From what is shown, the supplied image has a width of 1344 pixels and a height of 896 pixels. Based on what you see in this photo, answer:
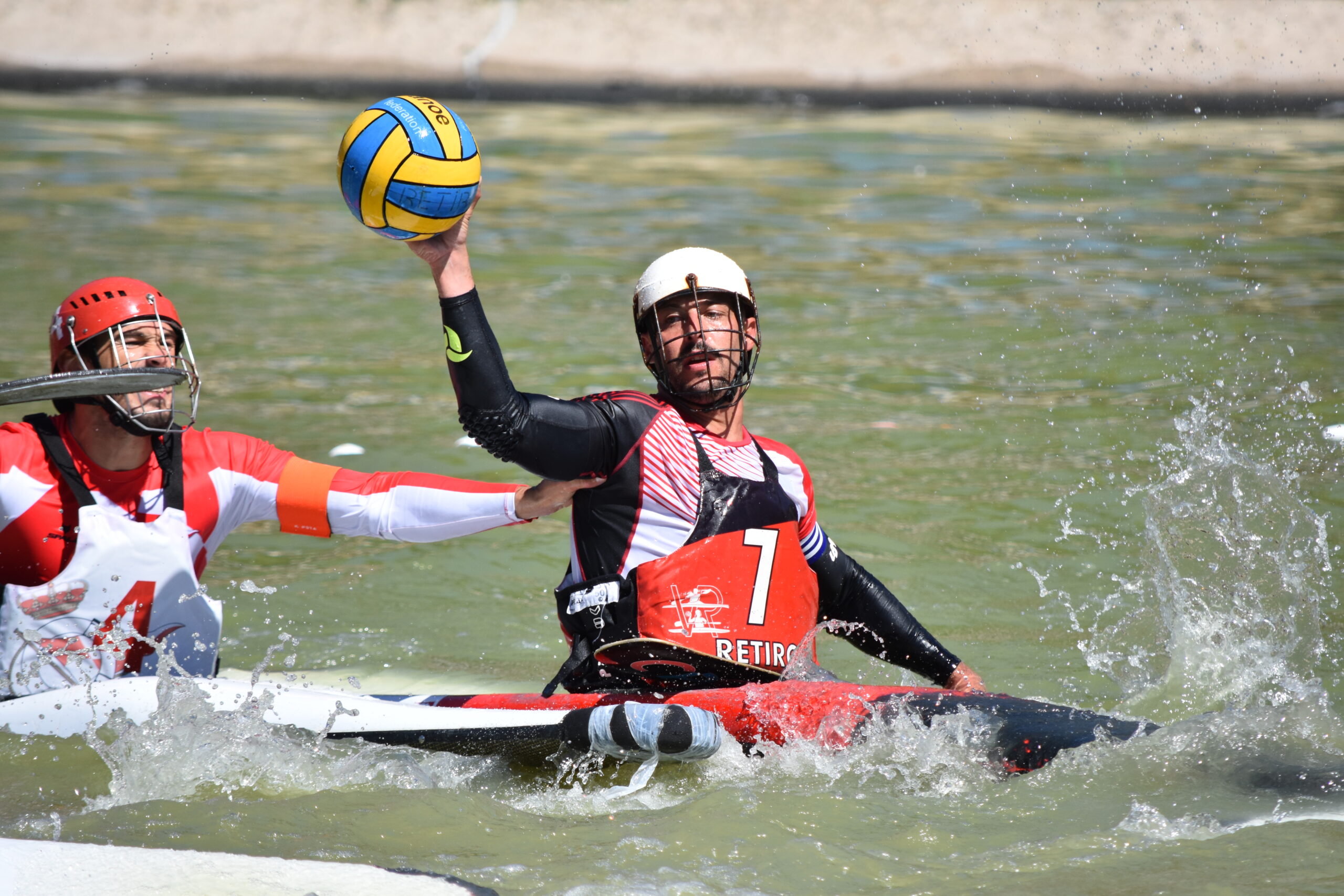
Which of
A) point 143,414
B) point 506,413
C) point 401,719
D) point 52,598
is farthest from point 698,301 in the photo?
point 52,598

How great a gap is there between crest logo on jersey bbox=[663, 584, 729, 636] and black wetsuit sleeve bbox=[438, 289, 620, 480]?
17.6 inches

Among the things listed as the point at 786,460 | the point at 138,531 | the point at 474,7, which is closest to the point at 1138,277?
the point at 786,460

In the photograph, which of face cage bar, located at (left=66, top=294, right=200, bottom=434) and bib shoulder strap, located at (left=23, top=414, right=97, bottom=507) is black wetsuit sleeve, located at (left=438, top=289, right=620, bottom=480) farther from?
bib shoulder strap, located at (left=23, top=414, right=97, bottom=507)

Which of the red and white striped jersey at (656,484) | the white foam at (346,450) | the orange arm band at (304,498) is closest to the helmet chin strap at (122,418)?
the orange arm band at (304,498)

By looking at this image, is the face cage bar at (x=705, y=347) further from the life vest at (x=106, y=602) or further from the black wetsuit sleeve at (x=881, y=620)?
the life vest at (x=106, y=602)

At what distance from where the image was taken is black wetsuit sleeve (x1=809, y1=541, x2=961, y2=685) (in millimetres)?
4430

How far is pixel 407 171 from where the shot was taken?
3.47 metres

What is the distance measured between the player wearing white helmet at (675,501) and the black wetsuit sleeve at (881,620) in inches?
15.5

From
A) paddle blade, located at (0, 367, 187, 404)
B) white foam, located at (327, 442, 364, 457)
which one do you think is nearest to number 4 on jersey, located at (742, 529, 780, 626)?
paddle blade, located at (0, 367, 187, 404)

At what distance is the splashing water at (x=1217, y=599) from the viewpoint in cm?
487

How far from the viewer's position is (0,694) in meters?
4.16

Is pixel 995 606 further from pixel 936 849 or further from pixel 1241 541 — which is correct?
pixel 936 849

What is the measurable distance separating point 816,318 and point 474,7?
37.0 feet

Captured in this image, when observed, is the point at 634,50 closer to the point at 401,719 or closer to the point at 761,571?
the point at 761,571
